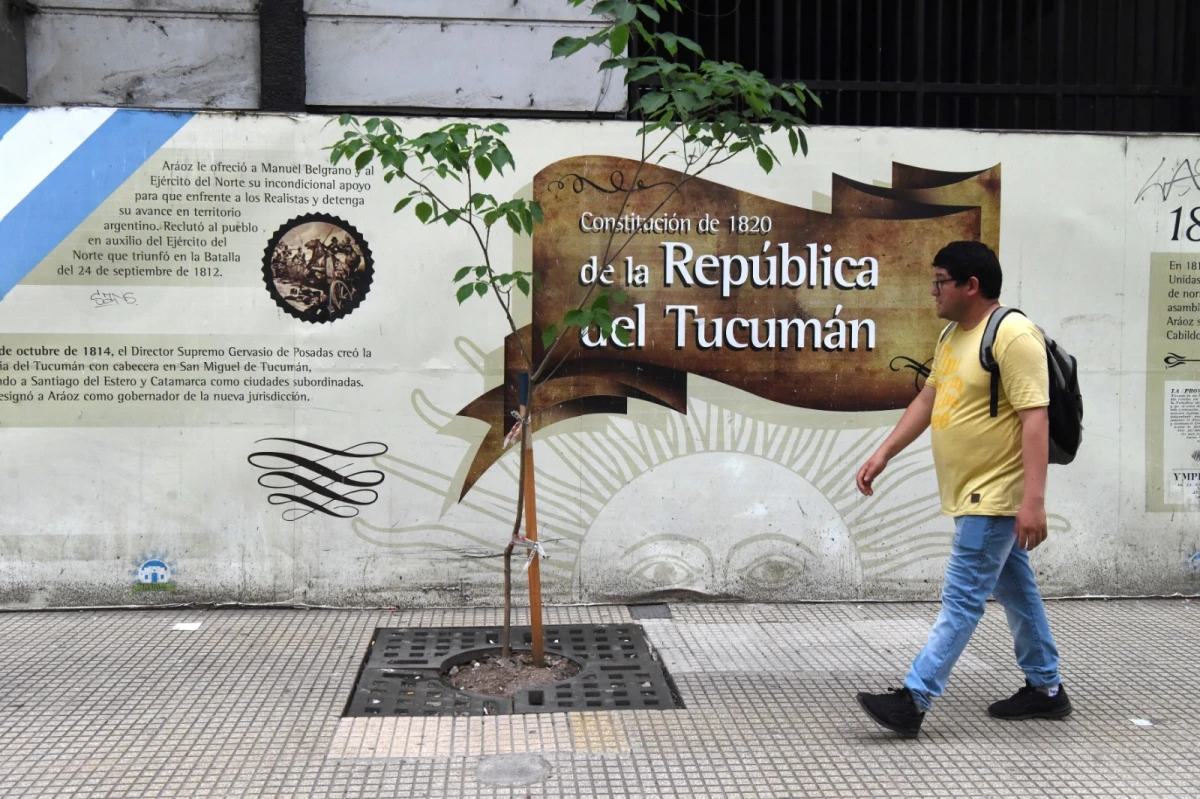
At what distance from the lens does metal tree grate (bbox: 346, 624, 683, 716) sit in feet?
15.9

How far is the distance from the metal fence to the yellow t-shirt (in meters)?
3.57

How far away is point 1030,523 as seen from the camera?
4273 millimetres

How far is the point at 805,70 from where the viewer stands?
307 inches

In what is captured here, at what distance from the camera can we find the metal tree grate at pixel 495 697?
4.86m

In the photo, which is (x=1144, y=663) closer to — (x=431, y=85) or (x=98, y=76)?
(x=431, y=85)

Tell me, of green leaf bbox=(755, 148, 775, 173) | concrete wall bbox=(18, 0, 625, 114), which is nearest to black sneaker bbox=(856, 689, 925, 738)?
green leaf bbox=(755, 148, 775, 173)

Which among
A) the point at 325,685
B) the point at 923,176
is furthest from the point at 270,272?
the point at 923,176

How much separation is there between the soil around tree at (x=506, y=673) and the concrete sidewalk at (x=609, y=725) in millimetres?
412

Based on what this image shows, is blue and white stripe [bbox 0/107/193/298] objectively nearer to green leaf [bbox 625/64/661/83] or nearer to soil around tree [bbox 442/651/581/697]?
green leaf [bbox 625/64/661/83]

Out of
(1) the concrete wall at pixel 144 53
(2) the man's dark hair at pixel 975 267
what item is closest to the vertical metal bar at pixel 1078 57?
(2) the man's dark hair at pixel 975 267

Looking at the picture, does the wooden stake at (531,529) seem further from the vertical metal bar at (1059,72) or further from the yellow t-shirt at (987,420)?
the vertical metal bar at (1059,72)

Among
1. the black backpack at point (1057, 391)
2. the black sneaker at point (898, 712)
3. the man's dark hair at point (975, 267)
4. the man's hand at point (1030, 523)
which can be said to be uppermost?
the man's dark hair at point (975, 267)

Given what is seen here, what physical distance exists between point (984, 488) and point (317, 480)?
3640 millimetres

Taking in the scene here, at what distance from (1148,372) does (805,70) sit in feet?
9.89
